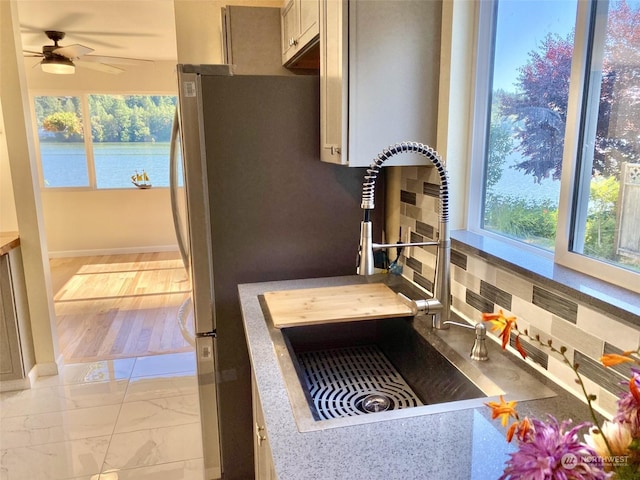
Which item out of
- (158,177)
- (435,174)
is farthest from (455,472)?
(158,177)

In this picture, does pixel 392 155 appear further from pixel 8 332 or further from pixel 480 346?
pixel 8 332

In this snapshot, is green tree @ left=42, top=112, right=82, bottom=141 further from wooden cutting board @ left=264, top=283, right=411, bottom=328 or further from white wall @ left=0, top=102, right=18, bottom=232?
wooden cutting board @ left=264, top=283, right=411, bottom=328

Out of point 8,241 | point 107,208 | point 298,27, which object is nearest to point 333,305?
point 298,27

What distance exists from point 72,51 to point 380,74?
11.8 ft

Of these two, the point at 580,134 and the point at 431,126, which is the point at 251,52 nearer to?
the point at 431,126

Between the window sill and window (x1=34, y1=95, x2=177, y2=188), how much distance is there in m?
5.68

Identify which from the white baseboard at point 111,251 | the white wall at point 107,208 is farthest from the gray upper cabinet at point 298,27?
the white baseboard at point 111,251

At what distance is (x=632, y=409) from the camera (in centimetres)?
54

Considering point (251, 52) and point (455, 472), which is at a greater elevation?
point (251, 52)

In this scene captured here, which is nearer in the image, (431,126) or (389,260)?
(431,126)

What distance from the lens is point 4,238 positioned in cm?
292

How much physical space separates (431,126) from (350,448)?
117 centimetres

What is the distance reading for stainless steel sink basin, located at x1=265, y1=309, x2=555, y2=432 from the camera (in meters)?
1.06

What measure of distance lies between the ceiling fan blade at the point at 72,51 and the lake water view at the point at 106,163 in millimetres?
2199
